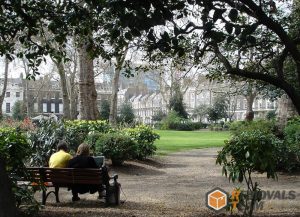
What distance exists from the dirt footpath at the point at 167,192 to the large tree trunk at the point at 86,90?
18.6 feet

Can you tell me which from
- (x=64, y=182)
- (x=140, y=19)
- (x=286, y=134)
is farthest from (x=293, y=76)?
(x=140, y=19)

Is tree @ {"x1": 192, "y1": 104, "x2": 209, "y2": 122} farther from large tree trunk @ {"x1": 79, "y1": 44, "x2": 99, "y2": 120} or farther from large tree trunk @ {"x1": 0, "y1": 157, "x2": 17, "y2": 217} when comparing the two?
large tree trunk @ {"x1": 0, "y1": 157, "x2": 17, "y2": 217}

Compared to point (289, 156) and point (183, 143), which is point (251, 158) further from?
point (183, 143)

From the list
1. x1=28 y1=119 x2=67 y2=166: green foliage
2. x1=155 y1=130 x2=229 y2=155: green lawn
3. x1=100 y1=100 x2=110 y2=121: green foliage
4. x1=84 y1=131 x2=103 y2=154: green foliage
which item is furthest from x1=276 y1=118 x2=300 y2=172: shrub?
x1=100 y1=100 x2=110 y2=121: green foliage

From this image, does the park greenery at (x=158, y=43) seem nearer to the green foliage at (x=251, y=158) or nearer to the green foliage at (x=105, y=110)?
the green foliage at (x=251, y=158)

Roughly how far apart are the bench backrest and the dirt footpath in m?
0.47

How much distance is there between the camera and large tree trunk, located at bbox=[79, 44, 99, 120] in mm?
21031

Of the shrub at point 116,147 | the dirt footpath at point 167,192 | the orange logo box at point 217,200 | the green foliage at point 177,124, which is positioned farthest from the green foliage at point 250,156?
the green foliage at point 177,124

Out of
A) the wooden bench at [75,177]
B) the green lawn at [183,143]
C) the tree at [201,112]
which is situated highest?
the tree at [201,112]

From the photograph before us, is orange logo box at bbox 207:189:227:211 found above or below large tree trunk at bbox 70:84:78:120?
below

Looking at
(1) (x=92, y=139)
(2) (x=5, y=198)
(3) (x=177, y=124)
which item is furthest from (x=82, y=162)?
(3) (x=177, y=124)

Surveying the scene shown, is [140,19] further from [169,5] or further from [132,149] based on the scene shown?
[132,149]

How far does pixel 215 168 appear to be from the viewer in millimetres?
15625

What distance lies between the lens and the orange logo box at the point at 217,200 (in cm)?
737
